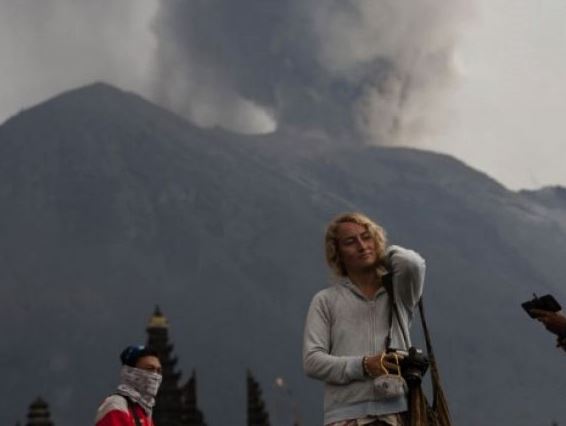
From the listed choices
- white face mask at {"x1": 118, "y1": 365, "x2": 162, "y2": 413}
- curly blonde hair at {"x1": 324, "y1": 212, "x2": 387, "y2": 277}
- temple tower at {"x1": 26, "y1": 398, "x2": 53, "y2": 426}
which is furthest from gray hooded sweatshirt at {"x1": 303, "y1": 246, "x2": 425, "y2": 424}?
temple tower at {"x1": 26, "y1": 398, "x2": 53, "y2": 426}

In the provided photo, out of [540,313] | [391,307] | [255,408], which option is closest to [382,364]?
[391,307]

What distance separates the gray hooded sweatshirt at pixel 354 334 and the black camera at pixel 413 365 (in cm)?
15

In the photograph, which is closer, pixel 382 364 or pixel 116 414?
pixel 382 364

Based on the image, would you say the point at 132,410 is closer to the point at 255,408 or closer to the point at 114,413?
the point at 114,413

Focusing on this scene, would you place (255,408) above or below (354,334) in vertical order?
above

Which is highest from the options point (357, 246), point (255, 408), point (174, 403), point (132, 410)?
point (255, 408)

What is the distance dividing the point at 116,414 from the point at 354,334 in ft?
9.09

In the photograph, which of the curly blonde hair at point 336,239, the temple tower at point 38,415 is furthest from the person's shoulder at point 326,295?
the temple tower at point 38,415

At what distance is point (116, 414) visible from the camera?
35.9 ft

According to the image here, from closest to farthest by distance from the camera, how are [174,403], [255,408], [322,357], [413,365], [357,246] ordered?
[413,365]
[322,357]
[357,246]
[174,403]
[255,408]

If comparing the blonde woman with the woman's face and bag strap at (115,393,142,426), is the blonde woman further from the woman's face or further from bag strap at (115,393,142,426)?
bag strap at (115,393,142,426)

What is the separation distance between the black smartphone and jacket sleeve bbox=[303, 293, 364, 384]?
1132mm

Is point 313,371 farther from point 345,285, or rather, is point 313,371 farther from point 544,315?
point 544,315

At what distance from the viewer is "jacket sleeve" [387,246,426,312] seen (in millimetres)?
8852
